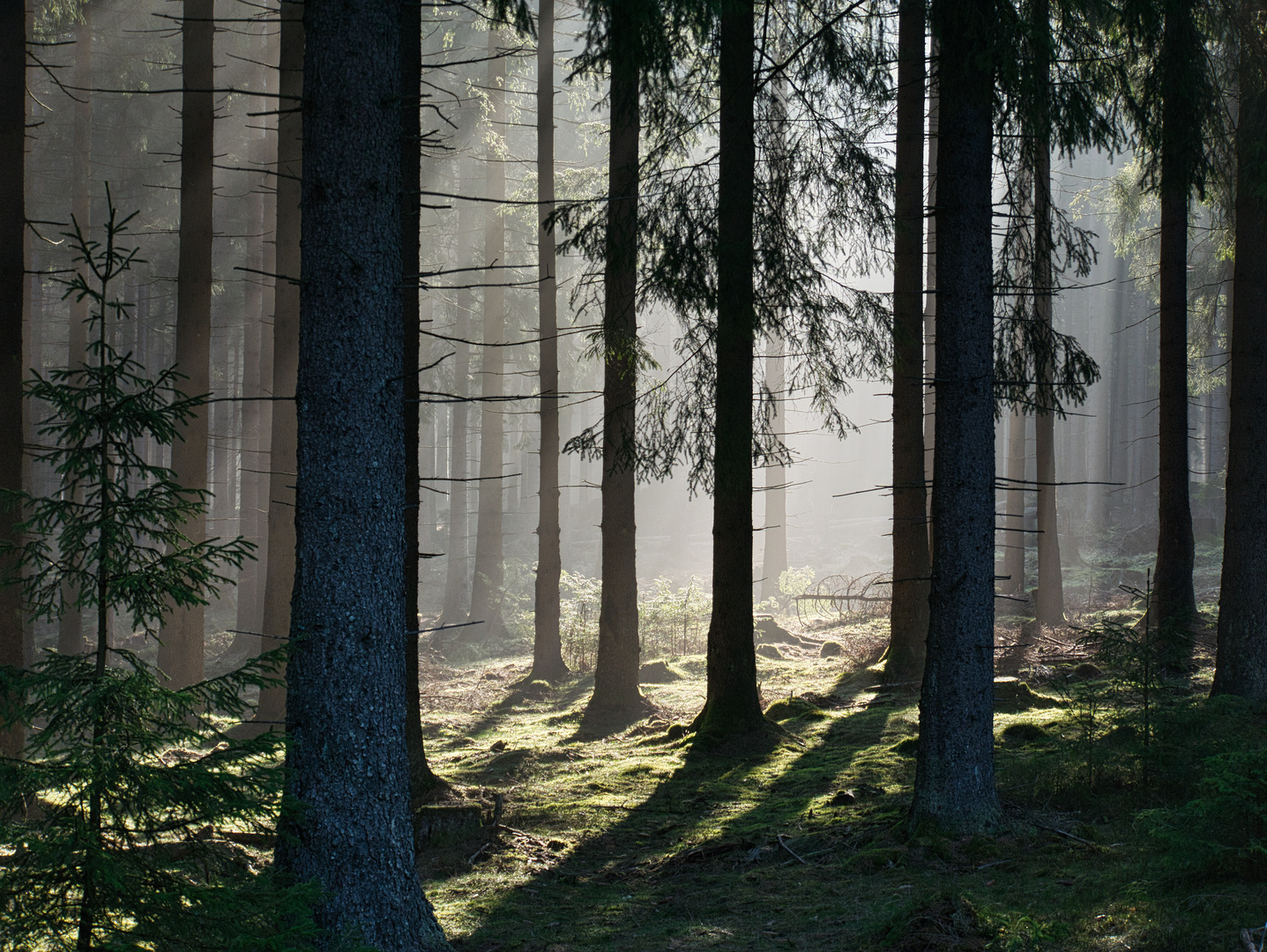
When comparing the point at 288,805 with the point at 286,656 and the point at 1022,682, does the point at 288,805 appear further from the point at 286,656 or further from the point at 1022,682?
the point at 1022,682

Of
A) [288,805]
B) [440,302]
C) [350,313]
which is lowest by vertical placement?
[288,805]

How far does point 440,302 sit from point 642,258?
808 inches

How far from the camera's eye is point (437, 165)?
23.5 meters

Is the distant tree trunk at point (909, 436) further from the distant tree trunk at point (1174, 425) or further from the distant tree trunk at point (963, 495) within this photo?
the distant tree trunk at point (963, 495)

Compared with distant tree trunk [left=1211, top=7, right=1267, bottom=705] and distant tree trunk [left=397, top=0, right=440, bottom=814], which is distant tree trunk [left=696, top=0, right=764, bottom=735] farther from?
distant tree trunk [left=1211, top=7, right=1267, bottom=705]

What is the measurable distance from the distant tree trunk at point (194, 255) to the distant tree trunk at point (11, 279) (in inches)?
94.4

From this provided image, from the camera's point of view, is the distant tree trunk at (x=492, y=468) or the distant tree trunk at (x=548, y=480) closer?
the distant tree trunk at (x=548, y=480)

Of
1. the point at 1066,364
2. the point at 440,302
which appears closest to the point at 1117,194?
the point at 1066,364

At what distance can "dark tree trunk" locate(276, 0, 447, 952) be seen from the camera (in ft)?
13.2

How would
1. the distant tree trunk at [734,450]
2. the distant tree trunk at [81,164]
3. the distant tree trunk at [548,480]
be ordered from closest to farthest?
the distant tree trunk at [734,450]
the distant tree trunk at [548,480]
the distant tree trunk at [81,164]

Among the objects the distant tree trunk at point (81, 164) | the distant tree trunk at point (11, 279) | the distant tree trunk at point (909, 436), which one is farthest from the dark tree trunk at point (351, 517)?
the distant tree trunk at point (81, 164)

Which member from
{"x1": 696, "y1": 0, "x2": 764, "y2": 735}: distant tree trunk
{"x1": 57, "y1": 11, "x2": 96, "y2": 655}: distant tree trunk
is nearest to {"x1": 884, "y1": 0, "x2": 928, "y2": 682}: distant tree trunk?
{"x1": 696, "y1": 0, "x2": 764, "y2": 735}: distant tree trunk

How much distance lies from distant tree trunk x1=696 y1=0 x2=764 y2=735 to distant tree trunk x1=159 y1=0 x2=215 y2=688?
6.49 metres

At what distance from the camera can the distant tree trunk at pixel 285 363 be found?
10156 millimetres
